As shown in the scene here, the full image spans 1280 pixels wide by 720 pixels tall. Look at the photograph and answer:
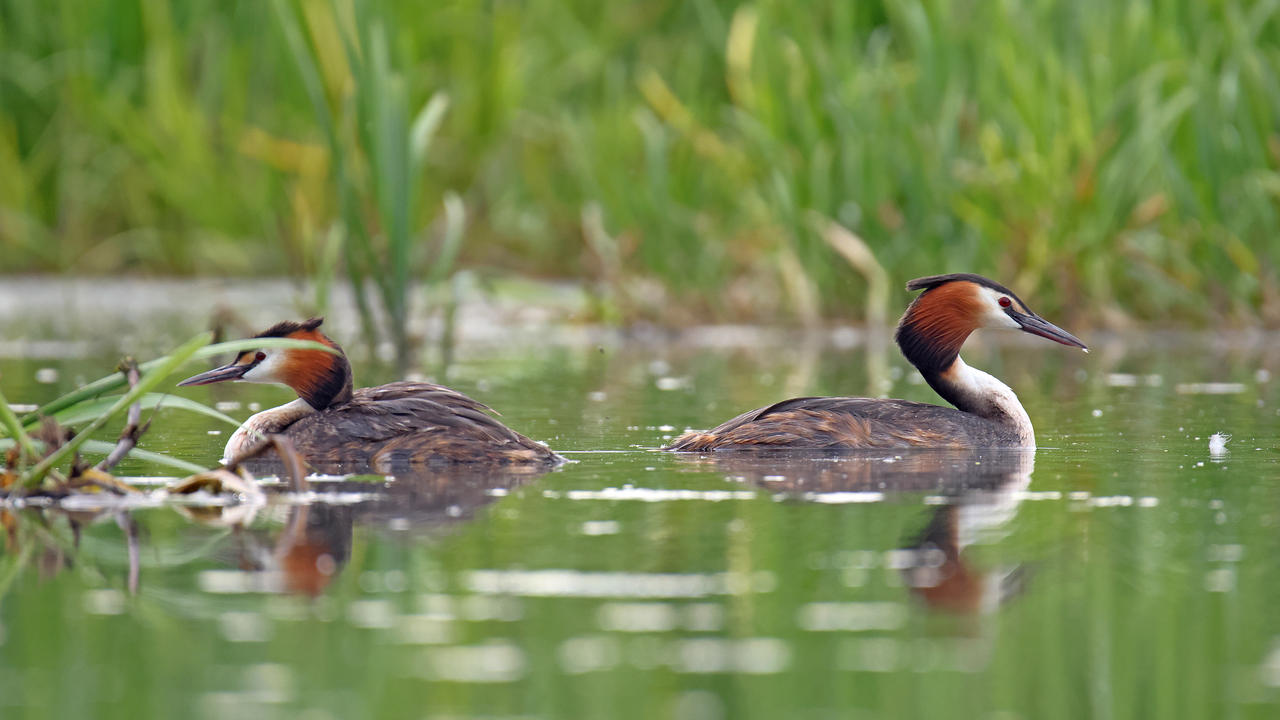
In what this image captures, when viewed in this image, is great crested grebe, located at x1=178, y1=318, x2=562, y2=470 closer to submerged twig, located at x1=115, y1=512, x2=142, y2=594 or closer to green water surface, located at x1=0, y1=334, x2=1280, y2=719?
green water surface, located at x1=0, y1=334, x2=1280, y2=719

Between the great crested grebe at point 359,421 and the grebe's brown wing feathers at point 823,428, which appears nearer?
the great crested grebe at point 359,421

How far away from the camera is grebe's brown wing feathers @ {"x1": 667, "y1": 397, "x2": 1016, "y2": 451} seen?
28.0ft

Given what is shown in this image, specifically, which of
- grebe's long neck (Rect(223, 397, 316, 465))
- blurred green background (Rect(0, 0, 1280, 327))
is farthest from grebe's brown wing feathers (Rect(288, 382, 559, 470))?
blurred green background (Rect(0, 0, 1280, 327))

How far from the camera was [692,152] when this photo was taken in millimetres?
15930

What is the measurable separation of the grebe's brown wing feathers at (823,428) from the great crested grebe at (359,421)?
816 mm

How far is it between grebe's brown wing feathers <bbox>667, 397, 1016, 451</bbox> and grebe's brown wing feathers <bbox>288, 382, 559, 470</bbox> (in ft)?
2.80

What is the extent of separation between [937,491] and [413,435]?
6.98ft

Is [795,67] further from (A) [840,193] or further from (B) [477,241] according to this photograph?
(B) [477,241]

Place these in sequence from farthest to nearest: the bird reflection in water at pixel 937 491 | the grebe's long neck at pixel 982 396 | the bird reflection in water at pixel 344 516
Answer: the grebe's long neck at pixel 982 396
the bird reflection in water at pixel 344 516
the bird reflection in water at pixel 937 491

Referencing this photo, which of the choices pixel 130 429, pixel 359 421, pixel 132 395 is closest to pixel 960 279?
pixel 359 421

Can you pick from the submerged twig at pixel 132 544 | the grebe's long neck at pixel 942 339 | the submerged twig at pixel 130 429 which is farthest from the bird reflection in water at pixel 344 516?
the grebe's long neck at pixel 942 339

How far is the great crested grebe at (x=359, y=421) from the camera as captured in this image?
8.00 meters

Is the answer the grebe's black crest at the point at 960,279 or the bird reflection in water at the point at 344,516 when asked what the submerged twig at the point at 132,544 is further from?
the grebe's black crest at the point at 960,279

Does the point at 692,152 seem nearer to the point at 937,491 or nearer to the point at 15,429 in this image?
the point at 937,491
